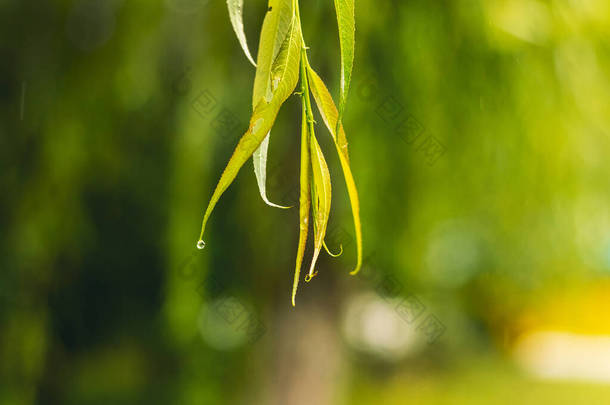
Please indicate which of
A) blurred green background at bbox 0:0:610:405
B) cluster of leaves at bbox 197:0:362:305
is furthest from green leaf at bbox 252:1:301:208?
blurred green background at bbox 0:0:610:405

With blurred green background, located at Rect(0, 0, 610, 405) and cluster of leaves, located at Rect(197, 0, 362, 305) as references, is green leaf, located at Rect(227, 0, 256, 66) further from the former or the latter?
blurred green background, located at Rect(0, 0, 610, 405)

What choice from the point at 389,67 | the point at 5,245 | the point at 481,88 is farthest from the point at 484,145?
the point at 5,245

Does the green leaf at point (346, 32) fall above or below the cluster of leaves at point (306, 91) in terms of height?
above

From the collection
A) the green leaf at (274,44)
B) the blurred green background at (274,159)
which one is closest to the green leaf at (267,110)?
the green leaf at (274,44)

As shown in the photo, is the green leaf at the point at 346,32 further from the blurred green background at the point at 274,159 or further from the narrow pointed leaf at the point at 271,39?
the blurred green background at the point at 274,159

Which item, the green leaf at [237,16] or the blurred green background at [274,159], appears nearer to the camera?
the green leaf at [237,16]

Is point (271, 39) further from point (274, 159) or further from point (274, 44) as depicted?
point (274, 159)

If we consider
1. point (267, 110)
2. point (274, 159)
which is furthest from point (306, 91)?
point (274, 159)
